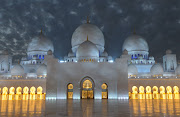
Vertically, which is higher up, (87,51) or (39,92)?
(87,51)

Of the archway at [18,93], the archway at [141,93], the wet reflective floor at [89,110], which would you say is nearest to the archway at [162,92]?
the archway at [141,93]

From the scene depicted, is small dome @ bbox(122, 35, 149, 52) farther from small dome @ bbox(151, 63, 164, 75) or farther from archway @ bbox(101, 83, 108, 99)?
archway @ bbox(101, 83, 108, 99)

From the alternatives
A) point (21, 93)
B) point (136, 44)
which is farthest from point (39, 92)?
point (136, 44)

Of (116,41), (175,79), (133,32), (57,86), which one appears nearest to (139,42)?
(133,32)

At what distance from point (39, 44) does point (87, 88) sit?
1643cm

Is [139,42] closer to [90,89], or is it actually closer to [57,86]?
[90,89]

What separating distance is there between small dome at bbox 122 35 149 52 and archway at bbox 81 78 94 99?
49.7 feet

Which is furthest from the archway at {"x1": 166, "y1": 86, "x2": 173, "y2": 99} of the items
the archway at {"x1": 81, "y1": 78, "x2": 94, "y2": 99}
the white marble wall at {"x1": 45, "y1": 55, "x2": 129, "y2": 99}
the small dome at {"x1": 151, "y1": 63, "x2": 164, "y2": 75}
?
the archway at {"x1": 81, "y1": 78, "x2": 94, "y2": 99}

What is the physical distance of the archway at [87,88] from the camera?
85.5 ft

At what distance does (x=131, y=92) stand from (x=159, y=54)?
1691 cm

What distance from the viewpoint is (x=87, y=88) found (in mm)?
26297

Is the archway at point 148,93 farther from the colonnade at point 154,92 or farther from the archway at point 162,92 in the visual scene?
the archway at point 162,92

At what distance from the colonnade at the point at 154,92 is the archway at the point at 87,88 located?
6132mm

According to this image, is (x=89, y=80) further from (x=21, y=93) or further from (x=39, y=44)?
(x=39, y=44)
